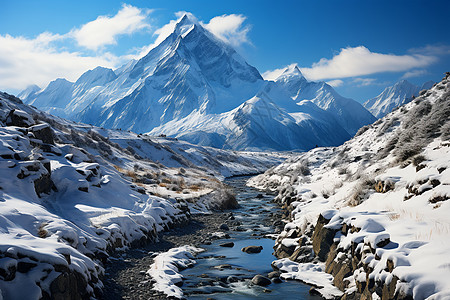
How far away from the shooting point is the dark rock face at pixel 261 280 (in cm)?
1329

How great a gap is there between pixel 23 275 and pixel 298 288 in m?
9.52

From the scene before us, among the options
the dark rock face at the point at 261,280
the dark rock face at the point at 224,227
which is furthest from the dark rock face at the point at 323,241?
the dark rock face at the point at 224,227

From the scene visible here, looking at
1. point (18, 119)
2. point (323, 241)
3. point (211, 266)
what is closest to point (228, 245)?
point (211, 266)

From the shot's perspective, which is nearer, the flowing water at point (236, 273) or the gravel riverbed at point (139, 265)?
the gravel riverbed at point (139, 265)

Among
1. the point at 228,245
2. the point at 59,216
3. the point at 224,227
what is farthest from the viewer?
the point at 224,227

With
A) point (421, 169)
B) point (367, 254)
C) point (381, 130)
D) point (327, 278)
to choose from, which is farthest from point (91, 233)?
point (381, 130)

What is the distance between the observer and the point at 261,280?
527 inches

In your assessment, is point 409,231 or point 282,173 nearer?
point 409,231

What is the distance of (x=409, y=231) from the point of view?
10109 mm

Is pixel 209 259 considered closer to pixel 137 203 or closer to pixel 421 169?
pixel 137 203

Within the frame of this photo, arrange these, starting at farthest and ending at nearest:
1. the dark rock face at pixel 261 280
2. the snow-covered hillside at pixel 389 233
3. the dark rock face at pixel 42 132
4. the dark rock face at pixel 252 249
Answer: the dark rock face at pixel 42 132
the dark rock face at pixel 252 249
the dark rock face at pixel 261 280
the snow-covered hillside at pixel 389 233

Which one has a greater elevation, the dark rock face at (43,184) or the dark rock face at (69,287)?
the dark rock face at (43,184)

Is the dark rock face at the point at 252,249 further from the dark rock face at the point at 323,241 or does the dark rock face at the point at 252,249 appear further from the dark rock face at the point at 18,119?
the dark rock face at the point at 18,119

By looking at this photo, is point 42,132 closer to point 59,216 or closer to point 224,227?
point 59,216
